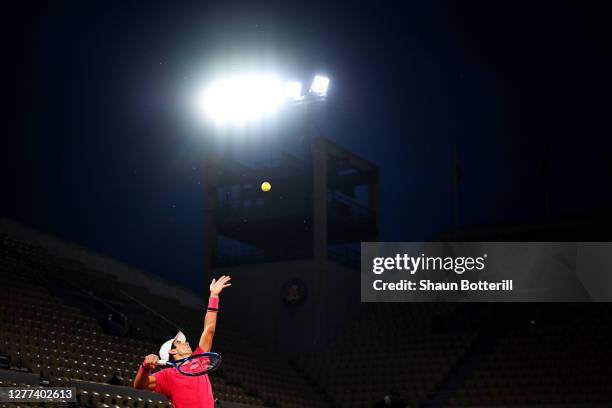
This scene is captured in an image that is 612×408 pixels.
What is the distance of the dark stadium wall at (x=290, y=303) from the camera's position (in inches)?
1273

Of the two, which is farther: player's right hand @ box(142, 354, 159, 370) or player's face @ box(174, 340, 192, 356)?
player's face @ box(174, 340, 192, 356)

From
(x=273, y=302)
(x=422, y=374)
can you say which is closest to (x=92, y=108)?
(x=273, y=302)

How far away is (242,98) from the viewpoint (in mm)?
33312

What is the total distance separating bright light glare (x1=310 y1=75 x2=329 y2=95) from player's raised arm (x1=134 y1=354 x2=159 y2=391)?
86.7ft

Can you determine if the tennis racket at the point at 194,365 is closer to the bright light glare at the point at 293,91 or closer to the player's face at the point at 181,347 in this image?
the player's face at the point at 181,347

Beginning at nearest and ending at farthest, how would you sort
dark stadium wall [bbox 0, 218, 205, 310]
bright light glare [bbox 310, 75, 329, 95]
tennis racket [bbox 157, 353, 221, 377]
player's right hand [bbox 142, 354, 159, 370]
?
1. player's right hand [bbox 142, 354, 159, 370]
2. tennis racket [bbox 157, 353, 221, 377]
3. dark stadium wall [bbox 0, 218, 205, 310]
4. bright light glare [bbox 310, 75, 329, 95]

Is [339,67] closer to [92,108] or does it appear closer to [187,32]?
[187,32]

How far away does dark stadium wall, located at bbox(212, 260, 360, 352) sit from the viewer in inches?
1273

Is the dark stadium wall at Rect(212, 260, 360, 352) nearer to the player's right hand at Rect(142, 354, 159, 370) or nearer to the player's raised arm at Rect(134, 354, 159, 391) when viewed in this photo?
the player's raised arm at Rect(134, 354, 159, 391)

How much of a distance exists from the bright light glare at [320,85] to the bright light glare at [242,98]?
118 centimetres

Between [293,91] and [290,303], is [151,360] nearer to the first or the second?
[290,303]

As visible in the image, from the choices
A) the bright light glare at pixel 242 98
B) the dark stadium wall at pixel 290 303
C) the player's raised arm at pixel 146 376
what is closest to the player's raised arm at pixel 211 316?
the player's raised arm at pixel 146 376

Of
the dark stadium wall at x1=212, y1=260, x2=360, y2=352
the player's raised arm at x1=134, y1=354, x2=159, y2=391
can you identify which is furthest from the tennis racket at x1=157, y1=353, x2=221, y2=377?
the dark stadium wall at x1=212, y1=260, x2=360, y2=352

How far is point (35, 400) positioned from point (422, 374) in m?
15.7
